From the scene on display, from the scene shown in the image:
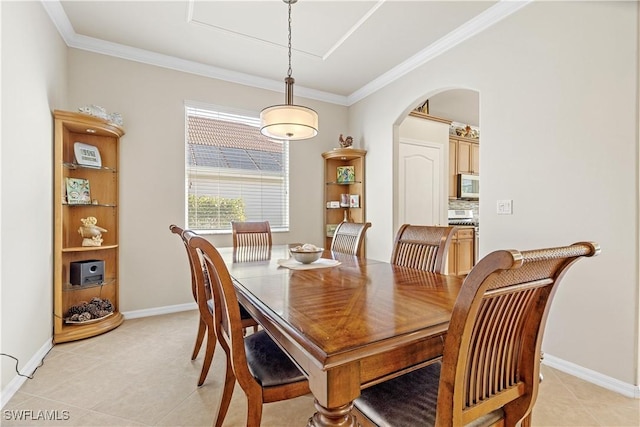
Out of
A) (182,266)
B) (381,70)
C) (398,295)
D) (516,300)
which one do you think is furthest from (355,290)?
(381,70)

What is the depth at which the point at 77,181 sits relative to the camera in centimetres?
267

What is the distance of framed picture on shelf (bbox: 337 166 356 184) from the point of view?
13.4ft

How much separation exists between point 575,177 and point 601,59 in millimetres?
728

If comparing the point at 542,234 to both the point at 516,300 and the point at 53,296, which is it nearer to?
the point at 516,300

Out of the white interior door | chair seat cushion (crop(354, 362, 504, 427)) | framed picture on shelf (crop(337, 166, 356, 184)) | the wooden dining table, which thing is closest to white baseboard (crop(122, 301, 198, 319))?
the wooden dining table

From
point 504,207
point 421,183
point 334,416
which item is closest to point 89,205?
point 334,416

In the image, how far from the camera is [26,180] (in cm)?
195

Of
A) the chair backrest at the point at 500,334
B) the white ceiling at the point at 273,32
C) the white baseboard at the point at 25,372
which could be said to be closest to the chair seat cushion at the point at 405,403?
the chair backrest at the point at 500,334

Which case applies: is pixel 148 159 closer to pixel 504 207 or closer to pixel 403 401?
pixel 403 401

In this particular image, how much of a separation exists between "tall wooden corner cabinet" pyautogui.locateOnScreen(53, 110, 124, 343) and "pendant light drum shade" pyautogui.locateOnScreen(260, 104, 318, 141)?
5.29 feet

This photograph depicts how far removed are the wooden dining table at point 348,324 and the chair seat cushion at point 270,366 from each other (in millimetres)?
210

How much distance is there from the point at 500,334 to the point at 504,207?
6.04 feet

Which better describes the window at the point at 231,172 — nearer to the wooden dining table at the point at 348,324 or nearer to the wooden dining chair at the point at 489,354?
the wooden dining table at the point at 348,324

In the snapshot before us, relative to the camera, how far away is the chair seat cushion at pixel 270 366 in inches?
45.6
